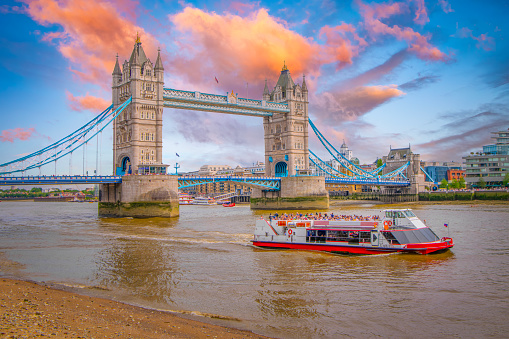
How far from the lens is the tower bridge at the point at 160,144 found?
47.8 meters

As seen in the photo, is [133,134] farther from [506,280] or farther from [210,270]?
[506,280]

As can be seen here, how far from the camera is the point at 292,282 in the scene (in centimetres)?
1736

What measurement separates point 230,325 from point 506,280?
475 inches

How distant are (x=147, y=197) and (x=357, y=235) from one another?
29731mm

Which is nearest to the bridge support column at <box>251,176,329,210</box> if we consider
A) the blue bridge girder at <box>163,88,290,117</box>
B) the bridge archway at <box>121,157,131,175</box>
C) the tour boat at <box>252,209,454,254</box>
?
the blue bridge girder at <box>163,88,290,117</box>

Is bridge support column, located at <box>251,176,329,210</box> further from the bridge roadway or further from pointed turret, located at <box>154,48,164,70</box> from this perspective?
pointed turret, located at <box>154,48,164,70</box>

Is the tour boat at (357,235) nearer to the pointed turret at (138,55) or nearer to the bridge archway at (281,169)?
the pointed turret at (138,55)

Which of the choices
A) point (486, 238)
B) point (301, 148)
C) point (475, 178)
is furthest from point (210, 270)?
point (475, 178)

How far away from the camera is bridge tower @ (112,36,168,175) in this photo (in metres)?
51.2

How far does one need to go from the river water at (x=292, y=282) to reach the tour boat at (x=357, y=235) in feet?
2.39

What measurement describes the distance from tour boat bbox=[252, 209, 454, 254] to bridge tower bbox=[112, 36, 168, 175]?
89.5ft

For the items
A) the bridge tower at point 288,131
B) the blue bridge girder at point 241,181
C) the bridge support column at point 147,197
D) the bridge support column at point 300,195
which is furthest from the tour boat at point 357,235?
the bridge tower at point 288,131

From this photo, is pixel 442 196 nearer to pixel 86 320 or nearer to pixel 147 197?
pixel 147 197

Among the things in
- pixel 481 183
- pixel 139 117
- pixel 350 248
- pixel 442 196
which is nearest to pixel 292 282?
pixel 350 248
